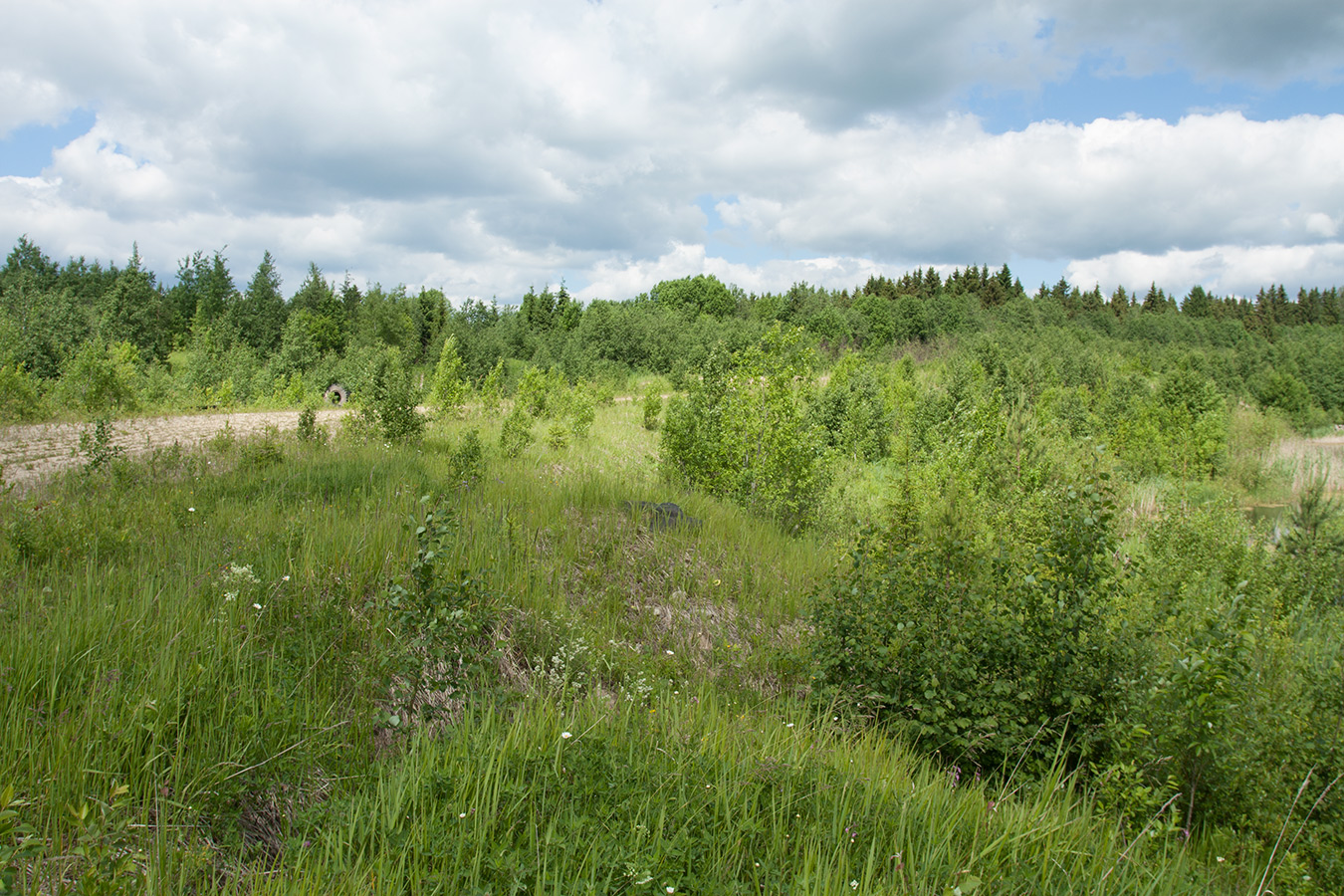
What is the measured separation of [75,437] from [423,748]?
12.5m

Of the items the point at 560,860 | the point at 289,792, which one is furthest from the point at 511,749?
the point at 289,792

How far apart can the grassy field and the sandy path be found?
408cm

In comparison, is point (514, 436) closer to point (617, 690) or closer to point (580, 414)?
point (580, 414)

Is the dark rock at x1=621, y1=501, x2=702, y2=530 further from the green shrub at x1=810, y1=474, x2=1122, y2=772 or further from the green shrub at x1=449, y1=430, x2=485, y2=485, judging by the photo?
the green shrub at x1=810, y1=474, x2=1122, y2=772

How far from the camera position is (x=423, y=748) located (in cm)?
289

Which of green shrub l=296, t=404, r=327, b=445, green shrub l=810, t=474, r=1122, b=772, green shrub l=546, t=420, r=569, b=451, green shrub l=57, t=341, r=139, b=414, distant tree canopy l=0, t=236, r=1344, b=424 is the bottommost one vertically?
green shrub l=810, t=474, r=1122, b=772

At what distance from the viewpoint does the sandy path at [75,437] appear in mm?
8766

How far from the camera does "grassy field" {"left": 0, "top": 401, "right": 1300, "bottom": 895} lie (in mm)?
2268

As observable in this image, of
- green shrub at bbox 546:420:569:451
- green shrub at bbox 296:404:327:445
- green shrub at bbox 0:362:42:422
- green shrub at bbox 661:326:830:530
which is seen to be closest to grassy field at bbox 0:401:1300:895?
green shrub at bbox 296:404:327:445

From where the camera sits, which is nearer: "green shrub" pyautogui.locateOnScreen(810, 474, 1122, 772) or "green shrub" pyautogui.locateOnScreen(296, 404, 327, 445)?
"green shrub" pyautogui.locateOnScreen(810, 474, 1122, 772)

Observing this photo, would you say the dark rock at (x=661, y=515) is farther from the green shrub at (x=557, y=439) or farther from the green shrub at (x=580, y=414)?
the green shrub at (x=580, y=414)

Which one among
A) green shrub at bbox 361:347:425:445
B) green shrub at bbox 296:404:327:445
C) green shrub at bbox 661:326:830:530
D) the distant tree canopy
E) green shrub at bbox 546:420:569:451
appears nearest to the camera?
green shrub at bbox 296:404:327:445

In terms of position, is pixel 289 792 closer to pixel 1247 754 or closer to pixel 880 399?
pixel 1247 754

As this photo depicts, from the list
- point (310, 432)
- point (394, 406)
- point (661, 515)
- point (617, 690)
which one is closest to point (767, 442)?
point (661, 515)
